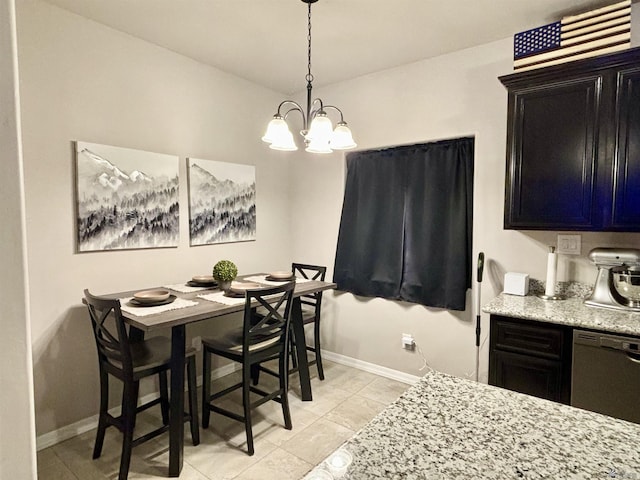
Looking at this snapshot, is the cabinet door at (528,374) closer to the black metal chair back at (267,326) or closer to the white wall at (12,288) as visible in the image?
the black metal chair back at (267,326)

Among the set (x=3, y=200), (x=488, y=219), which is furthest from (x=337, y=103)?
(x=3, y=200)

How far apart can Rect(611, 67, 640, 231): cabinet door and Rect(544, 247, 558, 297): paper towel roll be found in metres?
0.39

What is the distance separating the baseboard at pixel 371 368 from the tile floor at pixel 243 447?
0.94 feet

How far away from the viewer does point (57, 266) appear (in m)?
2.38

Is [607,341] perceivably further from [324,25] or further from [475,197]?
[324,25]

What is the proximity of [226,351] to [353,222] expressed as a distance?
179cm

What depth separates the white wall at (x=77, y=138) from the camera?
7.47 feet

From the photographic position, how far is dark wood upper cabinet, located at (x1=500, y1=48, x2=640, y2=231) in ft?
6.67

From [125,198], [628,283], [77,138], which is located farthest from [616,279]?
[77,138]

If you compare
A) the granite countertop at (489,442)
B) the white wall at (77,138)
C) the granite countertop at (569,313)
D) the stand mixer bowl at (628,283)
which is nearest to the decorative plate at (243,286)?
the white wall at (77,138)

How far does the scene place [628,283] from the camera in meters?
2.07

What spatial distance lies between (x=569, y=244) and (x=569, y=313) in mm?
→ 626

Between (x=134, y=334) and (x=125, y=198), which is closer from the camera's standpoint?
(x=134, y=334)

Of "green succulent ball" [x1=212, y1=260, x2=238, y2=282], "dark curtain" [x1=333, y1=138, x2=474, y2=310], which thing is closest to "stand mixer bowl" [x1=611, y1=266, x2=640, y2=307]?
"dark curtain" [x1=333, y1=138, x2=474, y2=310]
